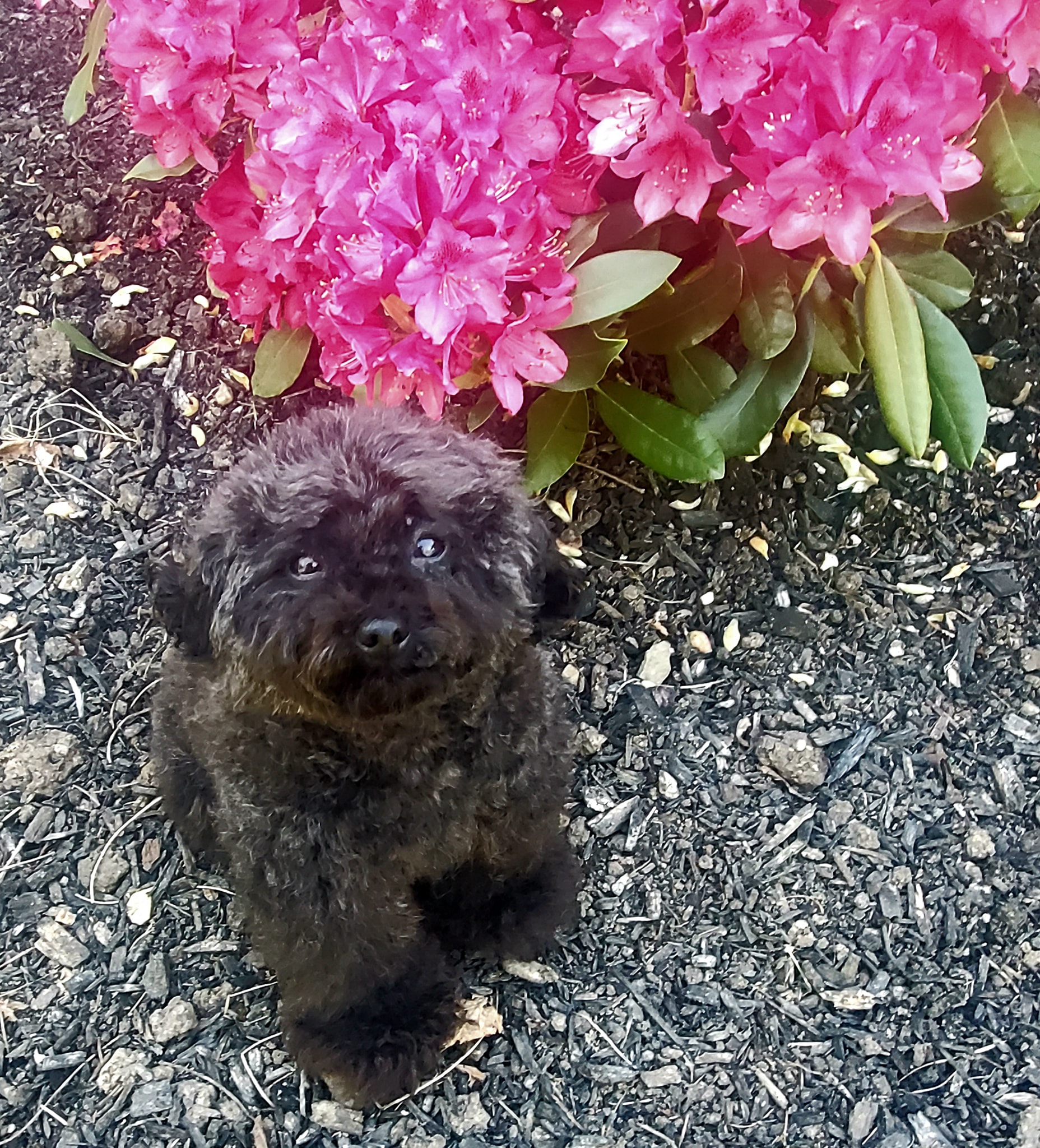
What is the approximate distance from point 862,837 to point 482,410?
99cm

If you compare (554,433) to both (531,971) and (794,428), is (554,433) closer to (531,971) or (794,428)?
(794,428)

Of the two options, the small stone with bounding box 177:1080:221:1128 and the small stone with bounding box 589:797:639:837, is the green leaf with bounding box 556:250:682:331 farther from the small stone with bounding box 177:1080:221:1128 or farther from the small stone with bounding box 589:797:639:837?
the small stone with bounding box 177:1080:221:1128

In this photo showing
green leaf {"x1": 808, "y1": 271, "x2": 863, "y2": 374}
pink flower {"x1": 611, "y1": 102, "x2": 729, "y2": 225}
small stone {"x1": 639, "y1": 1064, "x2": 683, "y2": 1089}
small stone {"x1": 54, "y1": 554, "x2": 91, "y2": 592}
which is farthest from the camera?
small stone {"x1": 54, "y1": 554, "x2": 91, "y2": 592}

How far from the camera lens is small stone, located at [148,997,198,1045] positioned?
1822 millimetres

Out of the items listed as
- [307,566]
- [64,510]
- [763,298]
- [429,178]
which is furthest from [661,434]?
[64,510]

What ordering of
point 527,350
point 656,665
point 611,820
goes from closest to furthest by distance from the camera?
point 527,350, point 611,820, point 656,665

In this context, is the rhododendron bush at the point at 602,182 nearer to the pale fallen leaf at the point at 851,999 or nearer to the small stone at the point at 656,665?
the small stone at the point at 656,665

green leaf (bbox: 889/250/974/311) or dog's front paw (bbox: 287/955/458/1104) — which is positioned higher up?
green leaf (bbox: 889/250/974/311)

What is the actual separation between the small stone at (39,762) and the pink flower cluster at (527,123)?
894 mm

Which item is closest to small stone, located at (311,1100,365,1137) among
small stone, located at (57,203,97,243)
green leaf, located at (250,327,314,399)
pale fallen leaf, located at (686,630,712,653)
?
pale fallen leaf, located at (686,630,712,653)

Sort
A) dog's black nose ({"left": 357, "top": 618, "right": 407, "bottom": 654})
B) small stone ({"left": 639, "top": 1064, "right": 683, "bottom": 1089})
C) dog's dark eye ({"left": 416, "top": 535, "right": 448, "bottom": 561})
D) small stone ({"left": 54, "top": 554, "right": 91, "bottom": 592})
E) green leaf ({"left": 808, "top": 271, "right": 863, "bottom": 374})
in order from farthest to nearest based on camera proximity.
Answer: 1. small stone ({"left": 54, "top": 554, "right": 91, "bottom": 592})
2. green leaf ({"left": 808, "top": 271, "right": 863, "bottom": 374})
3. small stone ({"left": 639, "top": 1064, "right": 683, "bottom": 1089})
4. dog's dark eye ({"left": 416, "top": 535, "right": 448, "bottom": 561})
5. dog's black nose ({"left": 357, "top": 618, "right": 407, "bottom": 654})

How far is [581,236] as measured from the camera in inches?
69.7

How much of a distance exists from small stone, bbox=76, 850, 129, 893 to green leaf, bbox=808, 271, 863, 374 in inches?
58.0

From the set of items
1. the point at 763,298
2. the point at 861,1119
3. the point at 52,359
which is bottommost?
the point at 861,1119
